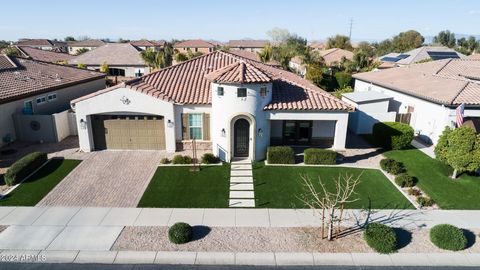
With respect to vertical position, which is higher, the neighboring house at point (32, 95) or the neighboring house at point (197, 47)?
the neighboring house at point (197, 47)

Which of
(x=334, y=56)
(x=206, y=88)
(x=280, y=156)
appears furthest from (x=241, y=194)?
(x=334, y=56)

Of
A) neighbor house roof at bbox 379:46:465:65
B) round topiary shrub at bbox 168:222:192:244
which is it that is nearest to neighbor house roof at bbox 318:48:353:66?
neighbor house roof at bbox 379:46:465:65

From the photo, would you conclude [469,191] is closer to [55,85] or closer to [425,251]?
[425,251]

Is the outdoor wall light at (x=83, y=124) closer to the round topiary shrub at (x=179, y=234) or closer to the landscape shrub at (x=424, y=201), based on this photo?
the round topiary shrub at (x=179, y=234)

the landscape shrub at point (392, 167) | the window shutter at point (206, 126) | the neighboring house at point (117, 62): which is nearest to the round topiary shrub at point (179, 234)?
the window shutter at point (206, 126)

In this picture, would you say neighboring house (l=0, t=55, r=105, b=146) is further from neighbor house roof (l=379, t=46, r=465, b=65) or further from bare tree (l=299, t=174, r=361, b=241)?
neighbor house roof (l=379, t=46, r=465, b=65)

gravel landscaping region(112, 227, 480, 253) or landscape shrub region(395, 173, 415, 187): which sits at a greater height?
landscape shrub region(395, 173, 415, 187)
